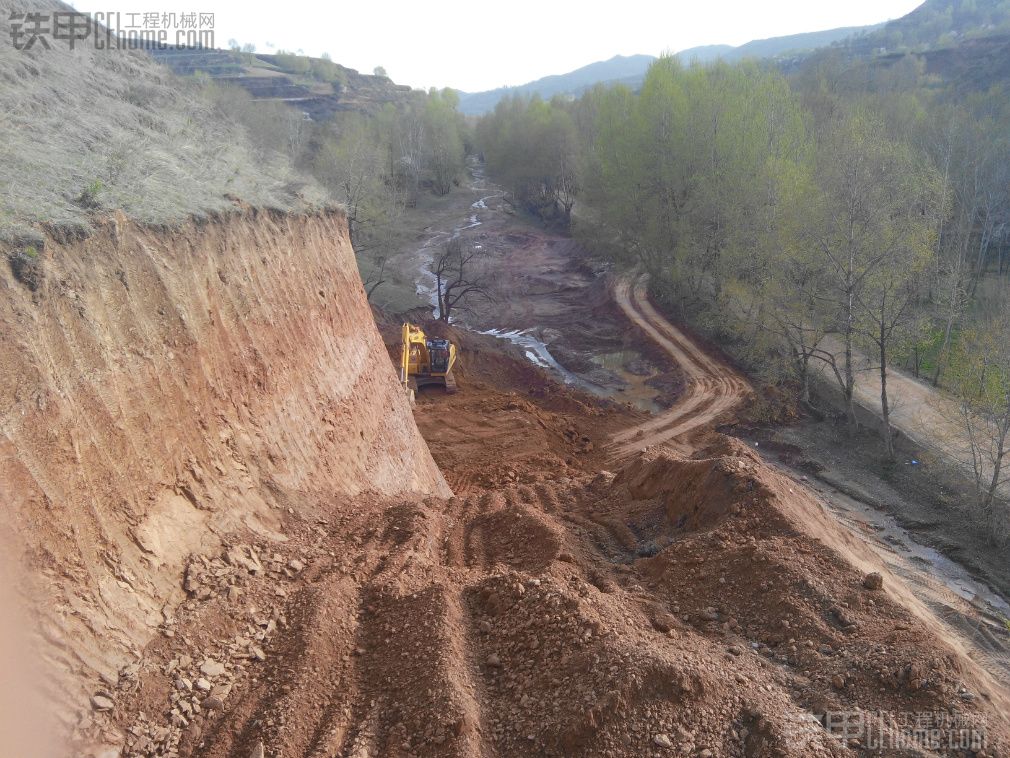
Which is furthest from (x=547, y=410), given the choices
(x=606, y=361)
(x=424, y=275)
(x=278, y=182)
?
(x=424, y=275)

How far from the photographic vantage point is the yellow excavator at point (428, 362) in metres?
22.2

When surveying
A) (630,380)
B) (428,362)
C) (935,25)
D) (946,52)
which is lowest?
(630,380)

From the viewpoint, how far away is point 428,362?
22438mm

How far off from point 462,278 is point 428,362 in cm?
1497

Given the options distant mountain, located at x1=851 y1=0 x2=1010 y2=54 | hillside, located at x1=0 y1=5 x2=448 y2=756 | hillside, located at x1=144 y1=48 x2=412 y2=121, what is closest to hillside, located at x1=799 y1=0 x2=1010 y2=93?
distant mountain, located at x1=851 y1=0 x2=1010 y2=54

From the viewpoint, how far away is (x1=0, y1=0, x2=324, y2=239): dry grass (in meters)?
7.51

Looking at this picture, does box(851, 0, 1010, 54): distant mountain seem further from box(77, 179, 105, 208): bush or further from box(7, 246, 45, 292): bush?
box(7, 246, 45, 292): bush

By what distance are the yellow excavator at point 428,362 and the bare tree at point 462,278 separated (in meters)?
9.01

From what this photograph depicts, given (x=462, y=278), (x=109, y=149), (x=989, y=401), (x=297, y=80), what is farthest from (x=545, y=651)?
(x=297, y=80)

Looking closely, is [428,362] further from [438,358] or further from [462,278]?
[462,278]

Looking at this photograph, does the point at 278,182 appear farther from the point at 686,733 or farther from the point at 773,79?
the point at 773,79

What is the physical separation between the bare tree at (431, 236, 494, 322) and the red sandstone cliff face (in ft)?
69.8

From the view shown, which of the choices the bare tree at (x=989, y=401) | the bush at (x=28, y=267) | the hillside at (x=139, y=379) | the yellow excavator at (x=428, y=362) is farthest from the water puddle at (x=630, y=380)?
the bush at (x=28, y=267)

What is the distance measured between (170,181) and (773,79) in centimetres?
3280
